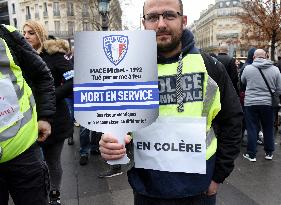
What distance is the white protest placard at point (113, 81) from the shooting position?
154cm

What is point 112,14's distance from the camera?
45969 mm

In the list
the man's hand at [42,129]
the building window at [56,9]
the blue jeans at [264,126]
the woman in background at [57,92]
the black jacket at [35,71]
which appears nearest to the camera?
the black jacket at [35,71]

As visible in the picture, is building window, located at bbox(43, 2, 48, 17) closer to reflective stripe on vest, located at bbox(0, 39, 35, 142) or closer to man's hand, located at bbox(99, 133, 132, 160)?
reflective stripe on vest, located at bbox(0, 39, 35, 142)

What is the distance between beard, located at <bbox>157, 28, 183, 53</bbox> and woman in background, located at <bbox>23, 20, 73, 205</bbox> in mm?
1865

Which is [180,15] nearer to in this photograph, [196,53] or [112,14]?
[196,53]

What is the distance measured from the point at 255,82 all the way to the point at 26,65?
13.2 feet

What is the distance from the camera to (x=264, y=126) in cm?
557

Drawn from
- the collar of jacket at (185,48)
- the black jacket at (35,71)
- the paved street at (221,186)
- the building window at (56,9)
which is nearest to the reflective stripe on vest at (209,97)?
the collar of jacket at (185,48)

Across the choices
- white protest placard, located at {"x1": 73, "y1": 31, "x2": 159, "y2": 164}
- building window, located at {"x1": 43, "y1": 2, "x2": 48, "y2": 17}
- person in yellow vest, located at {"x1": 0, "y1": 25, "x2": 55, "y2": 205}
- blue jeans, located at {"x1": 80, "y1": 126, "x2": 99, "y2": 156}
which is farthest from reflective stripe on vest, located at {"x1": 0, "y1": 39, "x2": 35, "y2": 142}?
building window, located at {"x1": 43, "y1": 2, "x2": 48, "y2": 17}

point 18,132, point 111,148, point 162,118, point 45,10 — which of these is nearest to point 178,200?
point 162,118

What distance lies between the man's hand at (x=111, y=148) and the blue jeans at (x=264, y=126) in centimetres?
432

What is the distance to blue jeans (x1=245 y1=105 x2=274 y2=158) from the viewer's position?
545 cm

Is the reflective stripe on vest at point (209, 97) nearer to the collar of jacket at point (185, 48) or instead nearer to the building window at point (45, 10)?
the collar of jacket at point (185, 48)

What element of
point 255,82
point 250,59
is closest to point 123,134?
point 255,82
